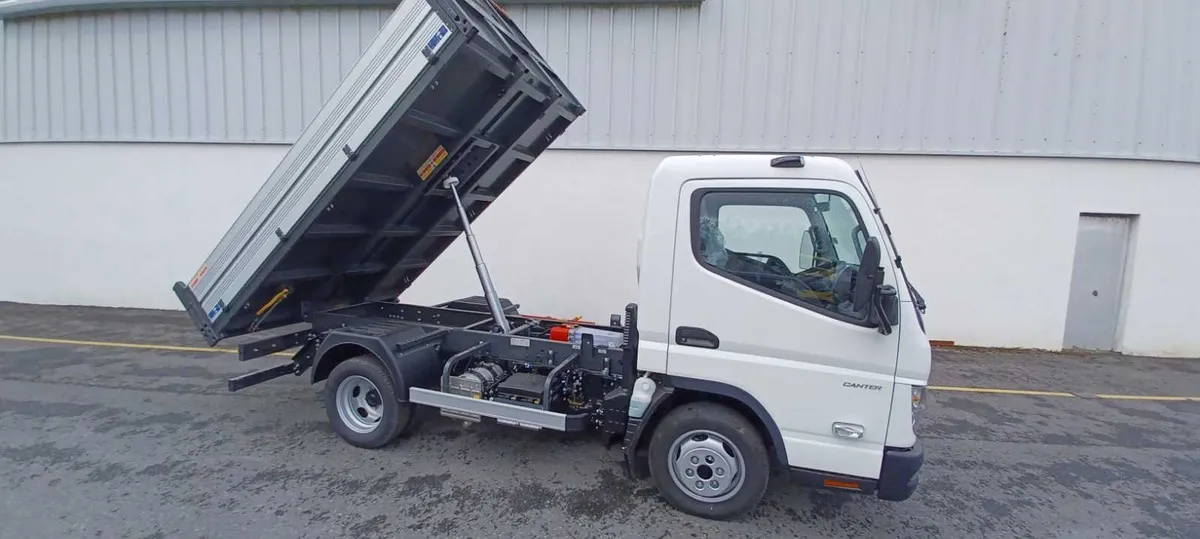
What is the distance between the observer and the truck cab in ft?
9.86

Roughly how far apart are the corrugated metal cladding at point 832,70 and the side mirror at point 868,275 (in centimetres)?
603

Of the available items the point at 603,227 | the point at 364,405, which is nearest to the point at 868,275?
the point at 364,405

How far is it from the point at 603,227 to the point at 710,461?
5.77m

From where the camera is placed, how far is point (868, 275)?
A: 107 inches

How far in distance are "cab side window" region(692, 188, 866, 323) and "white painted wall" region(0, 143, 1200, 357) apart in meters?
5.42

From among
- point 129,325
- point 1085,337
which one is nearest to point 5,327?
point 129,325

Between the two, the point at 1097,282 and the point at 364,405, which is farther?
the point at 1097,282

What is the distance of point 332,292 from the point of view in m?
5.10

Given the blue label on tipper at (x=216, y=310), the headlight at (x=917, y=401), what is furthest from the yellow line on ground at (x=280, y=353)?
the headlight at (x=917, y=401)

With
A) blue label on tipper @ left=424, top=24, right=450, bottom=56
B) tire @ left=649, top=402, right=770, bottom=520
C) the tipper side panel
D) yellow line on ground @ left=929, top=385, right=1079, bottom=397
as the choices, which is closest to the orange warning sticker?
the tipper side panel

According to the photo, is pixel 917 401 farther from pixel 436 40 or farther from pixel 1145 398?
pixel 1145 398

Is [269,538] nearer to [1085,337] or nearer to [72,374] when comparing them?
[72,374]

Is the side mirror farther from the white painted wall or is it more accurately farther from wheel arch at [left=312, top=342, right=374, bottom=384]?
the white painted wall

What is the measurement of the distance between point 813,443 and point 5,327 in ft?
40.3
